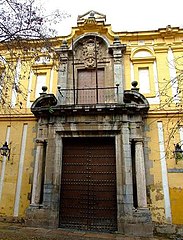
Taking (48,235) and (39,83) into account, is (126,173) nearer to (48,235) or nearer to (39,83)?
(48,235)

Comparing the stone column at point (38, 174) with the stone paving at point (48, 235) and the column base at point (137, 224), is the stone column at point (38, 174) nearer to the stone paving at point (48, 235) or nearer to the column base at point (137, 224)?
the stone paving at point (48, 235)

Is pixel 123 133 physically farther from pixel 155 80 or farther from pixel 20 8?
pixel 20 8

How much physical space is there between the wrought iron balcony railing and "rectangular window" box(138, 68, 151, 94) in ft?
3.17

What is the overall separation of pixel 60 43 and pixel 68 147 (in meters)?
4.18

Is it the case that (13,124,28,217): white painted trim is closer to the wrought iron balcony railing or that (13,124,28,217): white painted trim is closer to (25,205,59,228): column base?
(25,205,59,228): column base

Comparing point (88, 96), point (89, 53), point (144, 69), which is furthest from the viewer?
point (89, 53)

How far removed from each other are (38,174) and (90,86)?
3.55 meters

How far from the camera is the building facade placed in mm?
6824

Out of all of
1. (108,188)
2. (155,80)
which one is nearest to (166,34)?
(155,80)

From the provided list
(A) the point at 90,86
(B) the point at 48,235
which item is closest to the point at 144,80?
(A) the point at 90,86

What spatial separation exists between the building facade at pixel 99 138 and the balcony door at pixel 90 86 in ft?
0.12

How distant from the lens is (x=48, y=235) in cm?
580

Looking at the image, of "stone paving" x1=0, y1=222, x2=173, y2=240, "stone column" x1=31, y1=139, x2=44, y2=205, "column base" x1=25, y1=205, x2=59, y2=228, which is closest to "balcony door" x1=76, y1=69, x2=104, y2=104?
"stone column" x1=31, y1=139, x2=44, y2=205

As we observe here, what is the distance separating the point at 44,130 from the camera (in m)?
7.75
